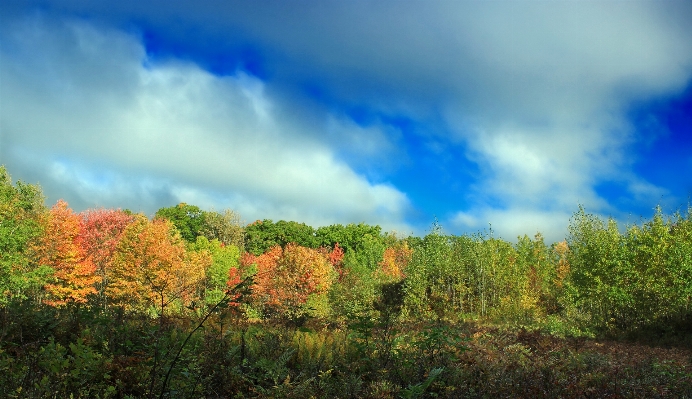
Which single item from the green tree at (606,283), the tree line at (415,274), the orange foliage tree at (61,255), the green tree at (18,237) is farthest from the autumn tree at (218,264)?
the green tree at (606,283)

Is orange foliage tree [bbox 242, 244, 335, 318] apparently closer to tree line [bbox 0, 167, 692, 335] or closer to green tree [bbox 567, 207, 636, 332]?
tree line [bbox 0, 167, 692, 335]

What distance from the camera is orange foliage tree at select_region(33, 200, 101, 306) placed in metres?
32.0

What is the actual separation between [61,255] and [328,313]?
19.8 metres

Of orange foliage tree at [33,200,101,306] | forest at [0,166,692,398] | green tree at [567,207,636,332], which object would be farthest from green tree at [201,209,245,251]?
green tree at [567,207,636,332]

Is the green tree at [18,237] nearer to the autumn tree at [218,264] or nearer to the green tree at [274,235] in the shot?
the autumn tree at [218,264]

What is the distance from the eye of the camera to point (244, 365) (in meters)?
5.22

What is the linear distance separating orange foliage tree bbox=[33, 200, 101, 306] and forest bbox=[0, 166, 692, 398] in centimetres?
10

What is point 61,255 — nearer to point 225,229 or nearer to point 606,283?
point 225,229

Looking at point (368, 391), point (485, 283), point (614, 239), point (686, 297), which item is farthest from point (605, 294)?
point (368, 391)

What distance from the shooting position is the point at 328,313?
27578mm

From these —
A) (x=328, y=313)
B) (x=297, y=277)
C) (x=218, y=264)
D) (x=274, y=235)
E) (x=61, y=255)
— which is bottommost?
(x=328, y=313)

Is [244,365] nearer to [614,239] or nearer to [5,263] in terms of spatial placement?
[5,263]

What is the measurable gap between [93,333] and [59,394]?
2728 mm

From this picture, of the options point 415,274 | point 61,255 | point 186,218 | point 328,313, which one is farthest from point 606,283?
point 186,218
